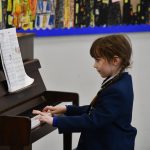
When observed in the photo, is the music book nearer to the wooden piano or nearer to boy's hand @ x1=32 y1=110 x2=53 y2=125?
the wooden piano

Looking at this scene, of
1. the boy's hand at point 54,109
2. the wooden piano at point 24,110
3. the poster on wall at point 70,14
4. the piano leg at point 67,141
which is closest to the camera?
the wooden piano at point 24,110

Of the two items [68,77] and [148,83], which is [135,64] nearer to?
[148,83]

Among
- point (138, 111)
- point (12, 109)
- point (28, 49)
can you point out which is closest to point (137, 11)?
point (138, 111)

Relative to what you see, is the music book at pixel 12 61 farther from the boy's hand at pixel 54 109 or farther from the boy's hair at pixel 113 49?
the boy's hair at pixel 113 49

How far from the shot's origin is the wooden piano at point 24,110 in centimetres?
185

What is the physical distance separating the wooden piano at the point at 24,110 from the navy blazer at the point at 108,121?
0.51ft

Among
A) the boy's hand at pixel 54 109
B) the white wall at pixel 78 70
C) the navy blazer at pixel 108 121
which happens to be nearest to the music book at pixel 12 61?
the boy's hand at pixel 54 109

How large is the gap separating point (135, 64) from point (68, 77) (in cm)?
A: 60

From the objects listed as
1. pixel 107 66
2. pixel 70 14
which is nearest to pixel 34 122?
pixel 107 66

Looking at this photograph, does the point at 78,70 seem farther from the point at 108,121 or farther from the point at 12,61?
the point at 108,121

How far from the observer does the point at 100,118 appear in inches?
75.8

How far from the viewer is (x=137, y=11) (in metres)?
3.18

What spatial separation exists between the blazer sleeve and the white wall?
39.9 inches

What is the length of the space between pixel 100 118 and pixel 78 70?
1.20 metres
